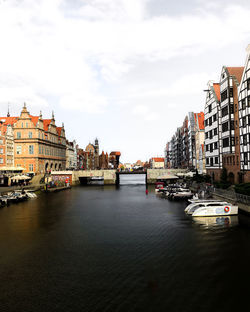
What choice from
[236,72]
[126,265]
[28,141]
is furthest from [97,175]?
[126,265]

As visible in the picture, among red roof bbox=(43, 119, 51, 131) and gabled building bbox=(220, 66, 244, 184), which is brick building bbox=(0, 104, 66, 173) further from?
gabled building bbox=(220, 66, 244, 184)

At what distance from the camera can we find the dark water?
15453 mm

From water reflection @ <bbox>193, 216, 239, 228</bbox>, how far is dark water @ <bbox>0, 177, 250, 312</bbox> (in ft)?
0.41

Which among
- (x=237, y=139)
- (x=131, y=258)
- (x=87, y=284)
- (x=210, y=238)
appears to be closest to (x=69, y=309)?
(x=87, y=284)

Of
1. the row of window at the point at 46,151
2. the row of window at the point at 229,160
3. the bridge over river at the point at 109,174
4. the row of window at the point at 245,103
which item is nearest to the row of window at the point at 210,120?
the row of window at the point at 229,160

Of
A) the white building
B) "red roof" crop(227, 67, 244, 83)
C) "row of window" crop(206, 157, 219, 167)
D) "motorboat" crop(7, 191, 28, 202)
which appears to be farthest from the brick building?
"red roof" crop(227, 67, 244, 83)

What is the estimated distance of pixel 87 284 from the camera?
17641mm

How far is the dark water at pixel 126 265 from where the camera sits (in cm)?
1545

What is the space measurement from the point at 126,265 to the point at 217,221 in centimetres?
1926

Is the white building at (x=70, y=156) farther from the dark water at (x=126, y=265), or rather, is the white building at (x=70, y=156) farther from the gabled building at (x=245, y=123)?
the dark water at (x=126, y=265)

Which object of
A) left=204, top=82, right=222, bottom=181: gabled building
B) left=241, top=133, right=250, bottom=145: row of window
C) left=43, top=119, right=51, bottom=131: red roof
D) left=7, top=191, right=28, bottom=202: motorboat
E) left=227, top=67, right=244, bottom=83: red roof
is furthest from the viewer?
left=43, top=119, right=51, bottom=131: red roof

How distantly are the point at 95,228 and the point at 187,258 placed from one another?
15.3m

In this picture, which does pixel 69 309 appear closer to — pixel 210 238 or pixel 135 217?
pixel 210 238

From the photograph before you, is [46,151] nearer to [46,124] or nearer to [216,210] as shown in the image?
[46,124]
